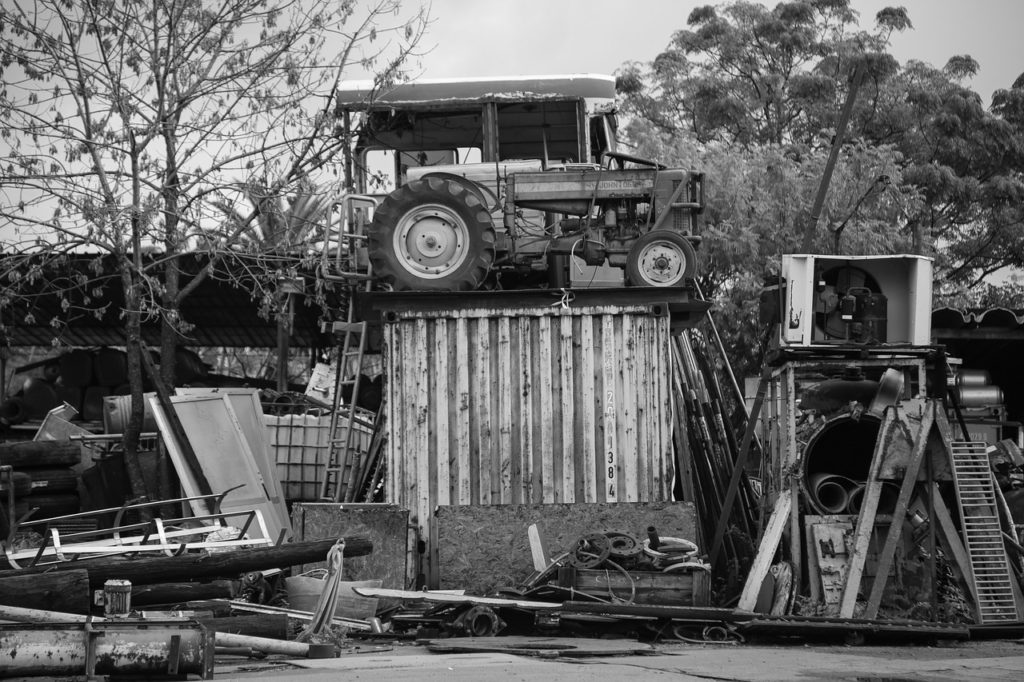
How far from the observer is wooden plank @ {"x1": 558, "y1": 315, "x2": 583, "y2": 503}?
A: 10812 mm

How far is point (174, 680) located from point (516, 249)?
6.53 m

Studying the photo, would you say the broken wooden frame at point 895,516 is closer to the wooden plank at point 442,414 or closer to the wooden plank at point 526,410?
the wooden plank at point 526,410

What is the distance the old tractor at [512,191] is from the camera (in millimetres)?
11164

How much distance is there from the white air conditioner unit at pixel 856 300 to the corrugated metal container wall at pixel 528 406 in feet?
4.27

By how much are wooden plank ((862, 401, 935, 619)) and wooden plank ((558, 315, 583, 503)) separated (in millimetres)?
2786

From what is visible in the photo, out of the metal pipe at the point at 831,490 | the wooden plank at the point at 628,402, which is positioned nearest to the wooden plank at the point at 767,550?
the metal pipe at the point at 831,490

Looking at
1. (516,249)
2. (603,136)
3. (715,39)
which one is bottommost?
(516,249)

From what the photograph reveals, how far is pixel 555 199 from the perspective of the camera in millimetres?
11391

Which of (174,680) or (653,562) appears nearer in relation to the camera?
(174,680)

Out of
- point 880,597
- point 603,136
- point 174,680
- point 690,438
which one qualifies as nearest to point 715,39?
point 603,136

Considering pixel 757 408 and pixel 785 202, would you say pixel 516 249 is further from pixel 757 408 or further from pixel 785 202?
pixel 785 202

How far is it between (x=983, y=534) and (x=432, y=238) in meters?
5.52

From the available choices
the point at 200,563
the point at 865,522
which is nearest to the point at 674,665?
the point at 865,522

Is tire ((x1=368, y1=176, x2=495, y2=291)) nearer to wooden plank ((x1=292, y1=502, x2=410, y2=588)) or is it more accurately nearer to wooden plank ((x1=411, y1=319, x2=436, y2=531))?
wooden plank ((x1=411, y1=319, x2=436, y2=531))
